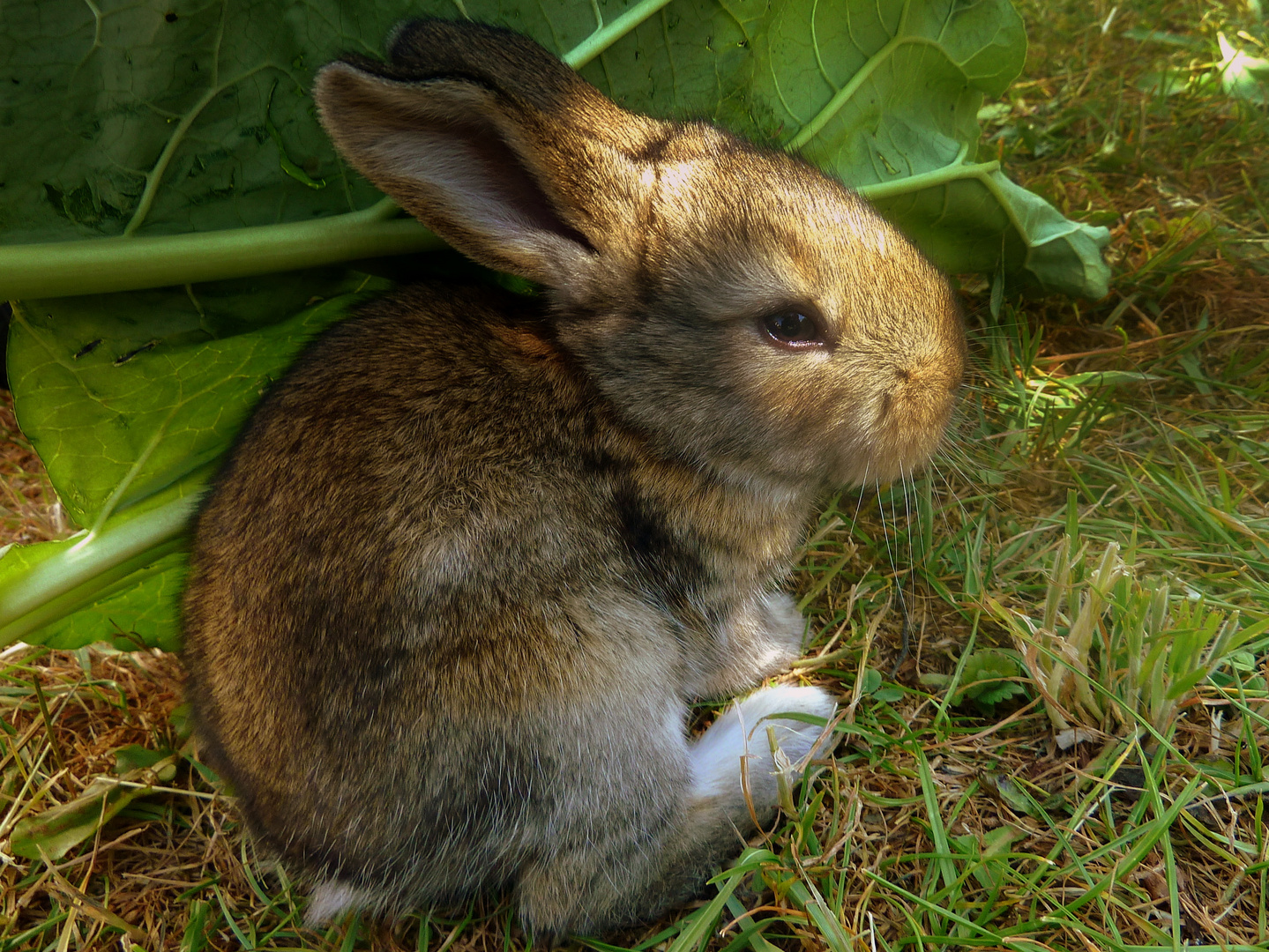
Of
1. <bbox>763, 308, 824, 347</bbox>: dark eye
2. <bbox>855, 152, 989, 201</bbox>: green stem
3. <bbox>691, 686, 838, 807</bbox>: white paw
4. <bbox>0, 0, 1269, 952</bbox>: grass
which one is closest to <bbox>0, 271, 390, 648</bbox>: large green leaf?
<bbox>0, 0, 1269, 952</bbox>: grass

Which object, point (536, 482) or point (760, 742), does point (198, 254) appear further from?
point (760, 742)

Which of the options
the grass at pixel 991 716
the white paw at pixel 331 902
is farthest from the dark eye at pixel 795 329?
the white paw at pixel 331 902

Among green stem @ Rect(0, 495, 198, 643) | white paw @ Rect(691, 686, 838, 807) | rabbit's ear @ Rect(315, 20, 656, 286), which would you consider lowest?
white paw @ Rect(691, 686, 838, 807)

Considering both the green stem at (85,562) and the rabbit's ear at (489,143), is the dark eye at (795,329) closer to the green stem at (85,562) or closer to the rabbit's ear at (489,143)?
the rabbit's ear at (489,143)

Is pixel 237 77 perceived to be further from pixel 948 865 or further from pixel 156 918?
pixel 948 865

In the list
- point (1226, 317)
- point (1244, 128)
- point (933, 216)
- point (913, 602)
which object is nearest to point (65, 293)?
point (913, 602)

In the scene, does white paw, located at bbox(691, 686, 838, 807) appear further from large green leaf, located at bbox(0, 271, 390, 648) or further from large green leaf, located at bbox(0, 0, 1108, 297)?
large green leaf, located at bbox(0, 0, 1108, 297)

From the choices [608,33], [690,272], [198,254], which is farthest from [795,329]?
[198,254]
